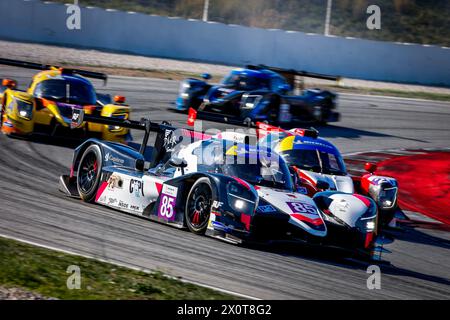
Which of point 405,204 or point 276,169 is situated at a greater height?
point 276,169

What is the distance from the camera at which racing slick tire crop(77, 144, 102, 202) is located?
1130cm

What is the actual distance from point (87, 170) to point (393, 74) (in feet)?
75.4

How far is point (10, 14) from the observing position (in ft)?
106

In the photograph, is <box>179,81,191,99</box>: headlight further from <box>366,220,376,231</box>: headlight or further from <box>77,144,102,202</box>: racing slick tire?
<box>366,220,376,231</box>: headlight

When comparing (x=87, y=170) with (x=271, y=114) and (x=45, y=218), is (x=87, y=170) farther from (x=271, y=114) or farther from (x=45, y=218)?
(x=271, y=114)

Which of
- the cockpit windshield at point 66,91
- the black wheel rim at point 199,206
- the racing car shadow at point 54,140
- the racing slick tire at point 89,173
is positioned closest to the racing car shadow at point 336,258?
the black wheel rim at point 199,206

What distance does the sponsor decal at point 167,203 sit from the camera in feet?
32.4

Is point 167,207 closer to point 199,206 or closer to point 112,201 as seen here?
point 199,206

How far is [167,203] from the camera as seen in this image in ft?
32.8

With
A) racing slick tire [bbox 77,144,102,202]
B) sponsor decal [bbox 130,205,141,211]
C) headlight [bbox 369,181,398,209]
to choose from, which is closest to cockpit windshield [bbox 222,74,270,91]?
headlight [bbox 369,181,398,209]

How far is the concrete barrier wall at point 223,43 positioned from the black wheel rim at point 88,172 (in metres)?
21.1

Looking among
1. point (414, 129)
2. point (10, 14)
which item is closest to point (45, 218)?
point (414, 129)

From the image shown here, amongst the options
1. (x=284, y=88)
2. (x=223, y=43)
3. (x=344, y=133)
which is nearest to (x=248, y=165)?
(x=284, y=88)

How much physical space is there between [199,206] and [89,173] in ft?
8.82
